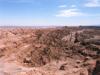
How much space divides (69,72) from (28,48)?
15729 mm

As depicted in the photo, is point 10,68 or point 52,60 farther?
point 52,60

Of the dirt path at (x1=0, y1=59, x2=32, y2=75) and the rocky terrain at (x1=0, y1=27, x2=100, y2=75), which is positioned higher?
the rocky terrain at (x1=0, y1=27, x2=100, y2=75)

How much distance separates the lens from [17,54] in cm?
3500

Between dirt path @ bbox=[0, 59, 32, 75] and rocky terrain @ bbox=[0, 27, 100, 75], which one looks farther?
dirt path @ bbox=[0, 59, 32, 75]

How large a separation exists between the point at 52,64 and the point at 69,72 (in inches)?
209

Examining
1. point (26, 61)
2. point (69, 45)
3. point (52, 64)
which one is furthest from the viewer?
point (69, 45)

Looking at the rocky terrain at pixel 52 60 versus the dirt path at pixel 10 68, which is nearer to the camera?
the rocky terrain at pixel 52 60

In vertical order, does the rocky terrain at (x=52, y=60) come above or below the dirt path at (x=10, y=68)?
above

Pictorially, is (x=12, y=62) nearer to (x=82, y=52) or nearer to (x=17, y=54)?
(x=17, y=54)

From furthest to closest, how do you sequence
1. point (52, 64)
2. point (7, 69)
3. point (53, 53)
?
point (53, 53)
point (52, 64)
point (7, 69)

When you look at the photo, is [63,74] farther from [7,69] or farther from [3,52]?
[3,52]

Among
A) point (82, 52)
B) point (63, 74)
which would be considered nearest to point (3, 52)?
point (82, 52)

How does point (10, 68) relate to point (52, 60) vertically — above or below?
below

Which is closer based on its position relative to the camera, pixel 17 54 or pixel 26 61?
pixel 26 61
